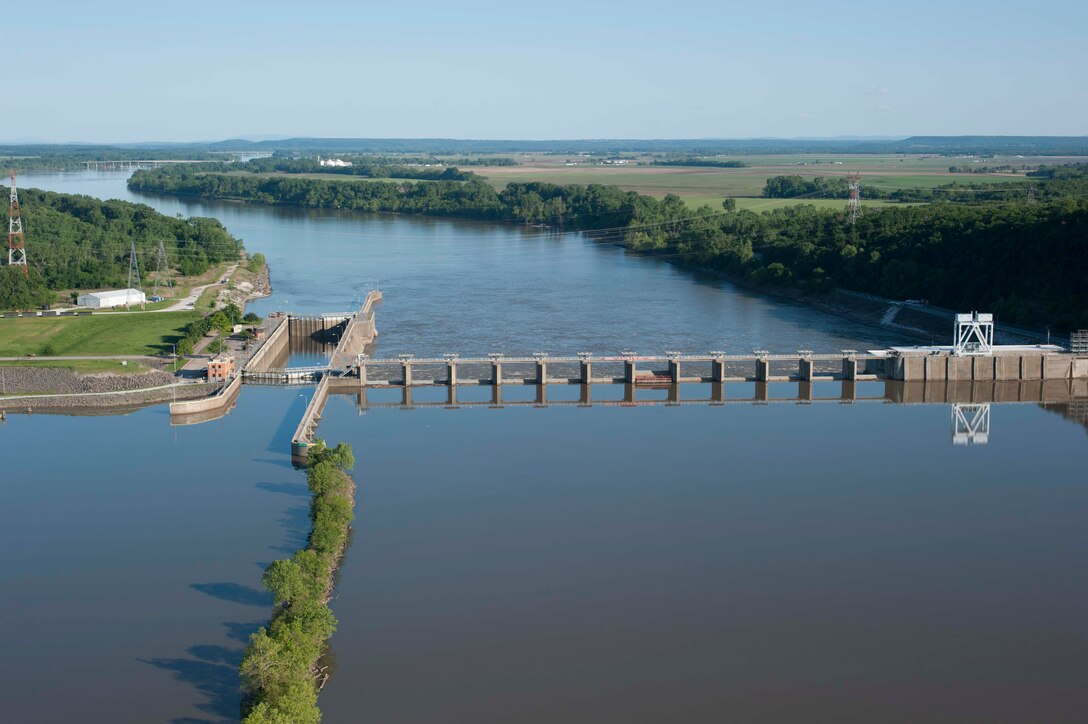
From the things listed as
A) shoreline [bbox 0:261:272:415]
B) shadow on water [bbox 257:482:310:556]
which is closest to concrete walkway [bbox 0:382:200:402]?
shoreline [bbox 0:261:272:415]

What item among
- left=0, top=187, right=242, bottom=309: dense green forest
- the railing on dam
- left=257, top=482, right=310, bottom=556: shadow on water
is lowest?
left=257, top=482, right=310, bottom=556: shadow on water

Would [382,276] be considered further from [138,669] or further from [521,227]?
[138,669]

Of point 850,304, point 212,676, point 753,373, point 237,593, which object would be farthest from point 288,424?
point 850,304

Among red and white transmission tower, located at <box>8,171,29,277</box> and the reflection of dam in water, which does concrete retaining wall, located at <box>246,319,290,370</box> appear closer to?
the reflection of dam in water

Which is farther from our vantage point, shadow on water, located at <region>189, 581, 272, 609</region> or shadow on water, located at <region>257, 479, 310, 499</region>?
shadow on water, located at <region>257, 479, 310, 499</region>

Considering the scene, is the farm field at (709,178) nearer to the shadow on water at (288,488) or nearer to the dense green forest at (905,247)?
the dense green forest at (905,247)

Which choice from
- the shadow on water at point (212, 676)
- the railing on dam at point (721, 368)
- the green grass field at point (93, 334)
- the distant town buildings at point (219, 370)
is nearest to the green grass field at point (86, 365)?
the green grass field at point (93, 334)

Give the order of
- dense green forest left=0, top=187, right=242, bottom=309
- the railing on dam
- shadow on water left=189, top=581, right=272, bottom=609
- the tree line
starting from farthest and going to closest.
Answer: the tree line < dense green forest left=0, top=187, right=242, bottom=309 < the railing on dam < shadow on water left=189, top=581, right=272, bottom=609
